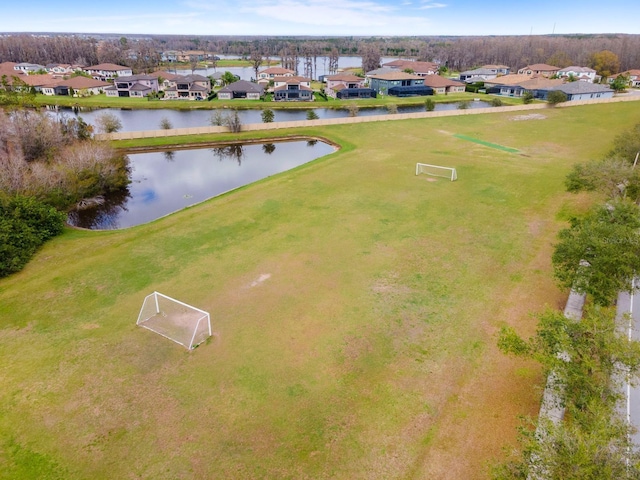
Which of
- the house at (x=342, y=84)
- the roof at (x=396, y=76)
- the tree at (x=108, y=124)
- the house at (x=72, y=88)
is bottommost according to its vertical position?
the tree at (x=108, y=124)

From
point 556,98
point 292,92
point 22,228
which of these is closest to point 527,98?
point 556,98

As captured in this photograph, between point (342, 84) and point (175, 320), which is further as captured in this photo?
point (342, 84)

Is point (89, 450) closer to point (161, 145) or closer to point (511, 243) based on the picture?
point (511, 243)

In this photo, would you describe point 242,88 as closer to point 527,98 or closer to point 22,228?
point 527,98

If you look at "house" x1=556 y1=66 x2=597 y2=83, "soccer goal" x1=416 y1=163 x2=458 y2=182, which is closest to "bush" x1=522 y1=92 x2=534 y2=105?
"house" x1=556 y1=66 x2=597 y2=83

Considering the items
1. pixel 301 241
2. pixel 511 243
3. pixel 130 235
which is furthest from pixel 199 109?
pixel 511 243

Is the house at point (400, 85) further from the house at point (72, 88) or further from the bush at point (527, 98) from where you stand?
the house at point (72, 88)

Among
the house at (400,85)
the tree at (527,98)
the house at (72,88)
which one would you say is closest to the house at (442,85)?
the house at (400,85)
